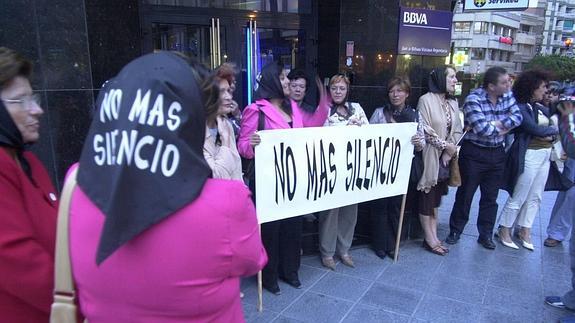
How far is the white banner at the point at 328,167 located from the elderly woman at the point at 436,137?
33 centimetres

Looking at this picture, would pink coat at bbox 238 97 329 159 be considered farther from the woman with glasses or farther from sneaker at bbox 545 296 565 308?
sneaker at bbox 545 296 565 308

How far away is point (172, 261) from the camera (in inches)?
38.1

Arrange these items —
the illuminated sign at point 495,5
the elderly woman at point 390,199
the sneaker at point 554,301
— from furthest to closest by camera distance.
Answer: the illuminated sign at point 495,5 → the elderly woman at point 390,199 → the sneaker at point 554,301

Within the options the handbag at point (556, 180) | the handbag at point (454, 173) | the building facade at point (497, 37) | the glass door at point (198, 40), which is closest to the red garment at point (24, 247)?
the glass door at point (198, 40)

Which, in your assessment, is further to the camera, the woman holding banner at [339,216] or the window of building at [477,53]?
the window of building at [477,53]

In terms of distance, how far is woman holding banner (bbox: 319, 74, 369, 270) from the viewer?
151 inches

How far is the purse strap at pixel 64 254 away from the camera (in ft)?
3.51

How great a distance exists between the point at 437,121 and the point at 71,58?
3.50m

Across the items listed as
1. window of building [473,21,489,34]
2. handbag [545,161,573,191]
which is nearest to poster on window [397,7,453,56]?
handbag [545,161,573,191]

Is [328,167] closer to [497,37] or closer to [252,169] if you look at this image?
[252,169]

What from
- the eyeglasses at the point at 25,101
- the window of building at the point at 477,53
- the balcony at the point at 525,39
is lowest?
the eyeglasses at the point at 25,101

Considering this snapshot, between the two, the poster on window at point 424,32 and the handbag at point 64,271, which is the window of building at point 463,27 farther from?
the handbag at point 64,271

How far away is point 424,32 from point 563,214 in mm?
2787

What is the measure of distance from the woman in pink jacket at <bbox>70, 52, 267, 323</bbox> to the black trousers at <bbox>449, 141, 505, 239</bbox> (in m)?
4.05
